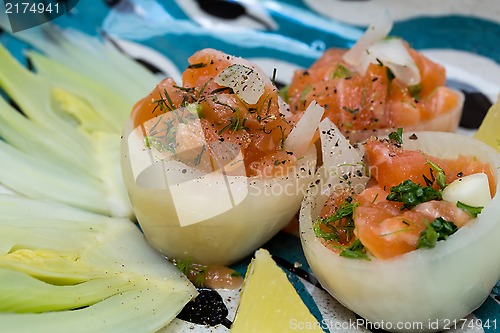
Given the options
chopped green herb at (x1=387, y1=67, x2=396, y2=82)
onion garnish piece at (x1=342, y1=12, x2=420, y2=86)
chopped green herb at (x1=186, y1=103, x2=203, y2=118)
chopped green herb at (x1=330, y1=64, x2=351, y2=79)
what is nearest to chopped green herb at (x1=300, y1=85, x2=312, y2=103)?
chopped green herb at (x1=330, y1=64, x2=351, y2=79)

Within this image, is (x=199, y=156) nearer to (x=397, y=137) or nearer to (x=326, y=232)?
(x=326, y=232)

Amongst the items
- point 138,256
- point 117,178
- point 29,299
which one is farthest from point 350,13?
point 29,299

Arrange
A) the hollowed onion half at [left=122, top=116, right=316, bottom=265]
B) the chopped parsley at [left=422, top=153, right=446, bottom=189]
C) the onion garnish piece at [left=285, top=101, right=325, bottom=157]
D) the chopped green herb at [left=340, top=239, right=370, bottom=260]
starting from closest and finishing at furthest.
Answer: the chopped green herb at [left=340, top=239, right=370, bottom=260], the chopped parsley at [left=422, top=153, right=446, bottom=189], the hollowed onion half at [left=122, top=116, right=316, bottom=265], the onion garnish piece at [left=285, top=101, right=325, bottom=157]

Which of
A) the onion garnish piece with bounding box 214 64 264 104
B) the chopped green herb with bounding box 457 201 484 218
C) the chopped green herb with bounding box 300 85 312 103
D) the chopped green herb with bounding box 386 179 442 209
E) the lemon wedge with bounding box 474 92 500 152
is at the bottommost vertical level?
the chopped green herb with bounding box 300 85 312 103

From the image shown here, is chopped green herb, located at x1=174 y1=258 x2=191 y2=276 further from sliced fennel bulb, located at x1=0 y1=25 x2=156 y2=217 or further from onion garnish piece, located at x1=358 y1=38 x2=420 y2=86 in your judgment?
onion garnish piece, located at x1=358 y1=38 x2=420 y2=86

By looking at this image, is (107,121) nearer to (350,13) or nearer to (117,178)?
(117,178)

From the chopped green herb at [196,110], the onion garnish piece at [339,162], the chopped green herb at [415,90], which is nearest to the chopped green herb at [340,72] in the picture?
the chopped green herb at [415,90]

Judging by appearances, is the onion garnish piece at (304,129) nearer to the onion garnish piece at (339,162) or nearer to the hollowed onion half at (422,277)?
the onion garnish piece at (339,162)
